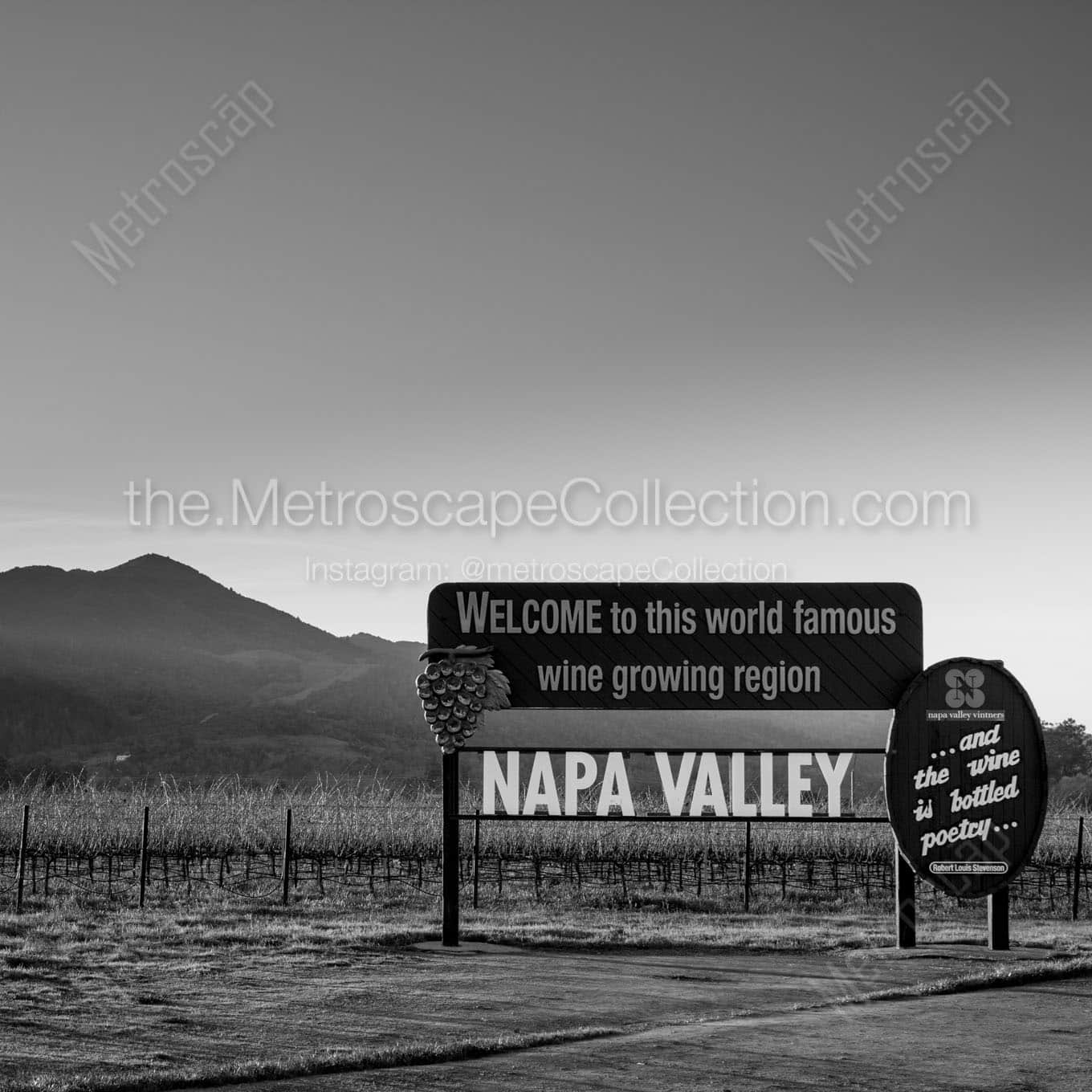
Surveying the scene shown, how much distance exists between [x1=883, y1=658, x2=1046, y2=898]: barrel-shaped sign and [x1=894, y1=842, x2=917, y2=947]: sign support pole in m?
0.47

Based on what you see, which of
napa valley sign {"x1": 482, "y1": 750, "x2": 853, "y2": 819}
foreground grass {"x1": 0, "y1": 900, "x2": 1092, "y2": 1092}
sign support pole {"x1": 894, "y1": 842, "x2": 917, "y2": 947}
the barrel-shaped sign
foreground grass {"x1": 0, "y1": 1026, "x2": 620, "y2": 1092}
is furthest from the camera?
napa valley sign {"x1": 482, "y1": 750, "x2": 853, "y2": 819}

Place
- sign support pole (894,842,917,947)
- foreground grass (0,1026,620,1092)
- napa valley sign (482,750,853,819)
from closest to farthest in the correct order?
foreground grass (0,1026,620,1092) → sign support pole (894,842,917,947) → napa valley sign (482,750,853,819)

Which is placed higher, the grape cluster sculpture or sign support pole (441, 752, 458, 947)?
the grape cluster sculpture

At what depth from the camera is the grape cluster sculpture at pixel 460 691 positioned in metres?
15.1

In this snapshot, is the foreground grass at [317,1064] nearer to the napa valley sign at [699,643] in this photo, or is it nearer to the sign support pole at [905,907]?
the napa valley sign at [699,643]

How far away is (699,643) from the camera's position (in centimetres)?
1526

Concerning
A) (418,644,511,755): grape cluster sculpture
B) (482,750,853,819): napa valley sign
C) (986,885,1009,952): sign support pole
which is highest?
(418,644,511,755): grape cluster sculpture

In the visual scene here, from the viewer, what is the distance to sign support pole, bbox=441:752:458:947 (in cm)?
1498

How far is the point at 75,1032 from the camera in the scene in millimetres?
10000

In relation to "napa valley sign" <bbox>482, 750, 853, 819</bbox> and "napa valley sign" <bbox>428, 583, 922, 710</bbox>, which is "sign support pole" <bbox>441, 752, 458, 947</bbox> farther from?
"napa valley sign" <bbox>428, 583, 922, 710</bbox>

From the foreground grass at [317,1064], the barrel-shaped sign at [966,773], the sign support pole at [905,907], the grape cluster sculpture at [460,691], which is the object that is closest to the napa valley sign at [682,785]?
the grape cluster sculpture at [460,691]

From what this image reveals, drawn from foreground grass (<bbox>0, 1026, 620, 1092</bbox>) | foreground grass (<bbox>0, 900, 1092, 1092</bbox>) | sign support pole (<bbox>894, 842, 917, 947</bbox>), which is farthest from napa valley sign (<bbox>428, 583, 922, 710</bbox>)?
foreground grass (<bbox>0, 1026, 620, 1092</bbox>)

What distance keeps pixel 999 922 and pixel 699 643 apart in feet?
14.7

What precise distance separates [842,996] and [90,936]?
914 cm
